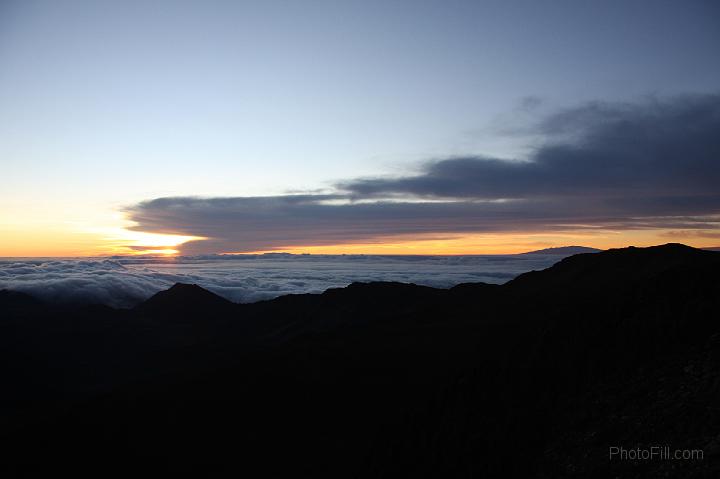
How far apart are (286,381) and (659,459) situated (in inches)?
1323

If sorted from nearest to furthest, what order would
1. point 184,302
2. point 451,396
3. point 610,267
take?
point 451,396 < point 610,267 < point 184,302

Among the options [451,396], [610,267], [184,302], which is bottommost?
[184,302]

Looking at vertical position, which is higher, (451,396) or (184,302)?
(451,396)

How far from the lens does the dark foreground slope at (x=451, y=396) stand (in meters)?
13.7

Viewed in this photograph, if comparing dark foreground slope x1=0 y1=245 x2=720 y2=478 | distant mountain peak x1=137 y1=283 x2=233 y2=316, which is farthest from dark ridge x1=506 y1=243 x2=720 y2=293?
distant mountain peak x1=137 y1=283 x2=233 y2=316

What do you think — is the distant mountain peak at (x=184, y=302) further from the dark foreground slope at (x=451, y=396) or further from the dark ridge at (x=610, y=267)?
the dark ridge at (x=610, y=267)

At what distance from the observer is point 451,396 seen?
21578mm

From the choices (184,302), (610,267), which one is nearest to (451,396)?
(610,267)

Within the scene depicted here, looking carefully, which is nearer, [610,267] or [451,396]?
[451,396]

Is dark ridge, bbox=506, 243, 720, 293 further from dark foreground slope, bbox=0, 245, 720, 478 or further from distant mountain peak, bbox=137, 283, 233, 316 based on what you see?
distant mountain peak, bbox=137, 283, 233, 316

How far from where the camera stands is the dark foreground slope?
13.7 m

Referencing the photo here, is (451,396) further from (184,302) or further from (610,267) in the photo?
(184,302)

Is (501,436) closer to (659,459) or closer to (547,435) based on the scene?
(547,435)

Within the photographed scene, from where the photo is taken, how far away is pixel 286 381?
40531 mm
